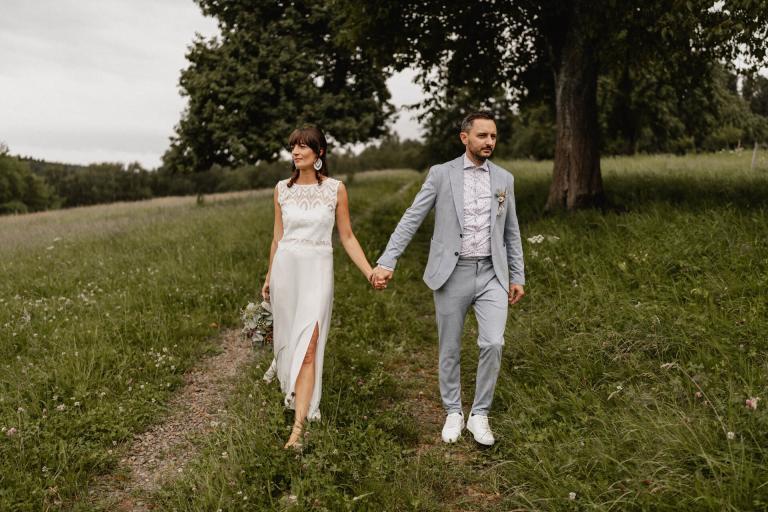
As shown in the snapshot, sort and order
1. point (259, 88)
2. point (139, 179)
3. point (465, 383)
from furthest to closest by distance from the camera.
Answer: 1. point (139, 179)
2. point (259, 88)
3. point (465, 383)

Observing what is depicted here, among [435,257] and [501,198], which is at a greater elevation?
[501,198]

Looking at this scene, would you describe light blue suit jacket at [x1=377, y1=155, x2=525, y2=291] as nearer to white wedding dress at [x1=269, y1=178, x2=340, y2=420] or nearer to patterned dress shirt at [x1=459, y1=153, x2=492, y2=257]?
patterned dress shirt at [x1=459, y1=153, x2=492, y2=257]

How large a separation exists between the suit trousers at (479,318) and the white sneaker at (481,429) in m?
0.06

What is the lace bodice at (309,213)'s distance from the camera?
15.5 feet

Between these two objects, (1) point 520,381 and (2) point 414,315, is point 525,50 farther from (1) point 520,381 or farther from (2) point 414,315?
(1) point 520,381

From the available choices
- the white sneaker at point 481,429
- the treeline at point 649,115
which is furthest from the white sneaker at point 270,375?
the treeline at point 649,115

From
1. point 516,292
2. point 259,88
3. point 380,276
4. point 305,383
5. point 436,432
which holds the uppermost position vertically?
point 259,88

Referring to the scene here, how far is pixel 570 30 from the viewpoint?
1034cm

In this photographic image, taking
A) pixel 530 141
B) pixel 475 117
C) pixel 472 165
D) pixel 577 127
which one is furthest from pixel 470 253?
pixel 530 141

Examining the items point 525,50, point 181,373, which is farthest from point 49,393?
point 525,50

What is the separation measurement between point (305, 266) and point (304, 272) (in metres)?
0.05

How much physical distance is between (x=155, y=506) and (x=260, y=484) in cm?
76

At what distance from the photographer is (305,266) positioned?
15.5ft

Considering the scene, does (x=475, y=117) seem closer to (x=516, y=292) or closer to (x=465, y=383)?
(x=516, y=292)
